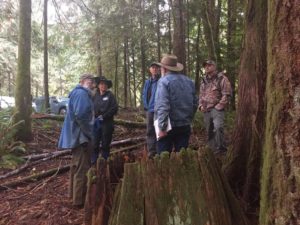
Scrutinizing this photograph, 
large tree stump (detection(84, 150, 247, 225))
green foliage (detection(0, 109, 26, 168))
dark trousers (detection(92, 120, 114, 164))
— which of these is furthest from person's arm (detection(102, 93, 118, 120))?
large tree stump (detection(84, 150, 247, 225))

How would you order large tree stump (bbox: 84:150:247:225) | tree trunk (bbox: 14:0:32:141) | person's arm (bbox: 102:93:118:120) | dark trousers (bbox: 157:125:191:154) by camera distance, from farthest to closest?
tree trunk (bbox: 14:0:32:141)
person's arm (bbox: 102:93:118:120)
dark trousers (bbox: 157:125:191:154)
large tree stump (bbox: 84:150:247:225)

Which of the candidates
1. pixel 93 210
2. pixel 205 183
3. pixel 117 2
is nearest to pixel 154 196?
pixel 205 183

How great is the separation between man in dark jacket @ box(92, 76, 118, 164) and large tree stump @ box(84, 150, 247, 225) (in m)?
4.59

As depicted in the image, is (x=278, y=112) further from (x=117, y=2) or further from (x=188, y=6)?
(x=117, y=2)

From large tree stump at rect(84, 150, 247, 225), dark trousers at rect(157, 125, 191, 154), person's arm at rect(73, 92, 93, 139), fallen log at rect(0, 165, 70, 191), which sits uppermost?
person's arm at rect(73, 92, 93, 139)

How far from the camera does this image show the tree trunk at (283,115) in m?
2.60

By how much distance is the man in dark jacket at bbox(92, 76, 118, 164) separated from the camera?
8.23 metres

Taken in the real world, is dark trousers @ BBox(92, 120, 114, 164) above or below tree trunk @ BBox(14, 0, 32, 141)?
below

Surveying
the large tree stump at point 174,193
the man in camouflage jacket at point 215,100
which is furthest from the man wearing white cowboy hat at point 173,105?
the large tree stump at point 174,193

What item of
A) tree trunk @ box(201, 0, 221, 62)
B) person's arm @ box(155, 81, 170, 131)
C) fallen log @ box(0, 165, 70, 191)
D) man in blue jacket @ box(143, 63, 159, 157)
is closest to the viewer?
person's arm @ box(155, 81, 170, 131)

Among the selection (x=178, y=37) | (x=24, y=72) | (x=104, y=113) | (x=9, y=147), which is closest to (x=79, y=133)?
(x=104, y=113)

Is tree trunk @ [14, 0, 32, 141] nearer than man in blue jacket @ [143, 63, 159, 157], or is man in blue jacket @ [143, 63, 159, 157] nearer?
man in blue jacket @ [143, 63, 159, 157]

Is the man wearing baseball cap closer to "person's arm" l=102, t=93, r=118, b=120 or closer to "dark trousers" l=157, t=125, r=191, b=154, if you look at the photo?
"person's arm" l=102, t=93, r=118, b=120

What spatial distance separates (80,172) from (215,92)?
3285 millimetres
